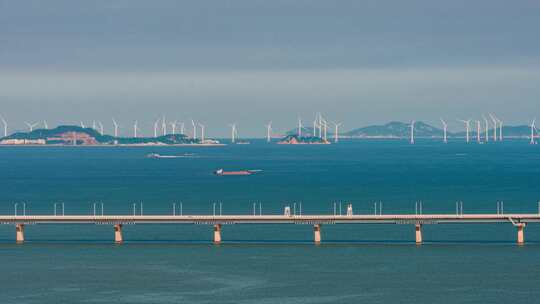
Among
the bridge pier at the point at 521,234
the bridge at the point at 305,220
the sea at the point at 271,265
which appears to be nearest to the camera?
the sea at the point at 271,265

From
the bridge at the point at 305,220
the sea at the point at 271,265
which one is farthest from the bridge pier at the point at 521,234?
the sea at the point at 271,265

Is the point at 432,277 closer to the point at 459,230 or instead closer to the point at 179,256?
the point at 179,256

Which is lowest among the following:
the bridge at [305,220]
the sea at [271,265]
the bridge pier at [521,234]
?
the sea at [271,265]

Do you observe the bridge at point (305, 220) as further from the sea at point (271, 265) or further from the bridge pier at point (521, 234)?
the sea at point (271, 265)

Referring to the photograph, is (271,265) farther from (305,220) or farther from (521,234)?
(521,234)

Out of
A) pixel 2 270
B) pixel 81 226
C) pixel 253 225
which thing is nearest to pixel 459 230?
pixel 253 225

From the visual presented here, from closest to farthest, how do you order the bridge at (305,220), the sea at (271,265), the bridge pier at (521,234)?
the sea at (271,265)
the bridge at (305,220)
the bridge pier at (521,234)

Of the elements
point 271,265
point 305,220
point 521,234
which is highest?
point 305,220

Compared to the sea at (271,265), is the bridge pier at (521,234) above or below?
above

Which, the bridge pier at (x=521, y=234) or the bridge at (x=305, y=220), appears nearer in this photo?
the bridge at (x=305, y=220)

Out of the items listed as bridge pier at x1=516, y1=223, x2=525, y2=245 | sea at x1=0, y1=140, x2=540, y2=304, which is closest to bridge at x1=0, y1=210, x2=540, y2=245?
bridge pier at x1=516, y1=223, x2=525, y2=245

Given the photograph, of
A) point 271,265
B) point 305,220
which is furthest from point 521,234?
point 271,265

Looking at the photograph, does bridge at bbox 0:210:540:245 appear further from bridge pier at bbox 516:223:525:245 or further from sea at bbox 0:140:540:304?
sea at bbox 0:140:540:304
